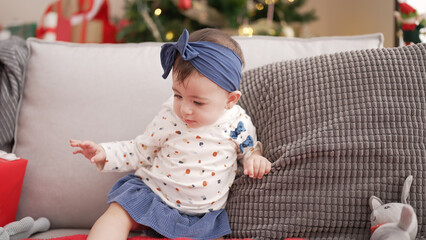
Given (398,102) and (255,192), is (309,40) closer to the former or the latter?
(398,102)

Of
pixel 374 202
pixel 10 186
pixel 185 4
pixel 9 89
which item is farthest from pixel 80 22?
pixel 374 202

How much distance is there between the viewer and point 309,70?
37.1 inches

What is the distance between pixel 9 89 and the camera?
1177 mm

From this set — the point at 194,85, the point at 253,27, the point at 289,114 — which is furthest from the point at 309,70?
the point at 253,27

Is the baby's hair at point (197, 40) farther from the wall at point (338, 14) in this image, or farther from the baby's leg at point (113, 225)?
the wall at point (338, 14)

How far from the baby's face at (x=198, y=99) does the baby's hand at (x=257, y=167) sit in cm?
14

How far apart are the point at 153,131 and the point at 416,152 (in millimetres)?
641

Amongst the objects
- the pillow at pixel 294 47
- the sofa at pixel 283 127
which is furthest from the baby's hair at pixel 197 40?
the pillow at pixel 294 47

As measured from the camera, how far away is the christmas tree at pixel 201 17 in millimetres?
2182

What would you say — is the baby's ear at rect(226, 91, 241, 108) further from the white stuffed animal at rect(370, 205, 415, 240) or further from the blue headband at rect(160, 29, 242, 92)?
the white stuffed animal at rect(370, 205, 415, 240)

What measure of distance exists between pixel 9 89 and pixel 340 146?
100cm

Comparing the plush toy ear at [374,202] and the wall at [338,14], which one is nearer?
the plush toy ear at [374,202]

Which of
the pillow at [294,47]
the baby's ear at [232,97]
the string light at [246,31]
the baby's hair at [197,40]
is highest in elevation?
the baby's hair at [197,40]

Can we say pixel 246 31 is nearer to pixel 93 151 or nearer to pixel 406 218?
pixel 93 151
